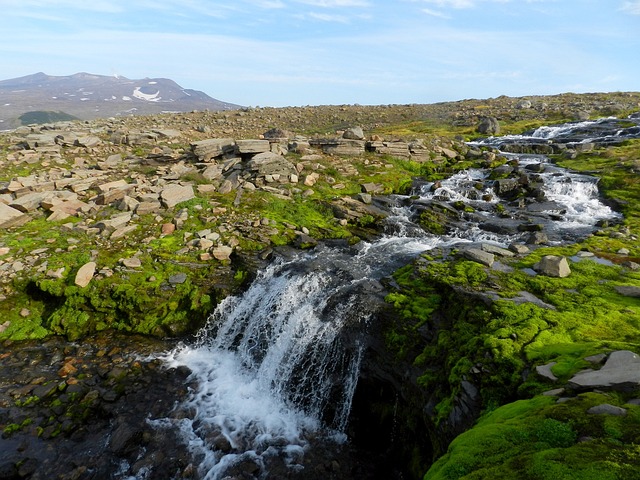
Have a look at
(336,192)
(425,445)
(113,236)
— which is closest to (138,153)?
(113,236)

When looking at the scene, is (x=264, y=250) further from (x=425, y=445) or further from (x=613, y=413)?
(x=613, y=413)

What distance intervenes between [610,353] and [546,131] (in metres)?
43.1

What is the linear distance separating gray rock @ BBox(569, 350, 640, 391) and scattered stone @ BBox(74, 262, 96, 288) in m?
17.1

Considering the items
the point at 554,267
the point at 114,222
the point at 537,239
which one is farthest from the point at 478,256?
the point at 114,222

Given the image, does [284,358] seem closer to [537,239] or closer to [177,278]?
[177,278]

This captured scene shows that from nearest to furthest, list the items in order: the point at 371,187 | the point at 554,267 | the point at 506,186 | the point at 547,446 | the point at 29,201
Answer: the point at 547,446
the point at 554,267
the point at 29,201
the point at 506,186
the point at 371,187

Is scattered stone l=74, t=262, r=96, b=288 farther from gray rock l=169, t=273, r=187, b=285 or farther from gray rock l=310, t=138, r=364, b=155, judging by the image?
gray rock l=310, t=138, r=364, b=155

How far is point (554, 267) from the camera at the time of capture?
40.2ft

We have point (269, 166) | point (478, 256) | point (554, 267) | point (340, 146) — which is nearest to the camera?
point (554, 267)

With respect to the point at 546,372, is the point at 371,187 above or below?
above

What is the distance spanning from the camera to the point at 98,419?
11.7 meters

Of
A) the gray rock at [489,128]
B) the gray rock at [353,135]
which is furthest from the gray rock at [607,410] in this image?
the gray rock at [489,128]

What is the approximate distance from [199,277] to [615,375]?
14775mm

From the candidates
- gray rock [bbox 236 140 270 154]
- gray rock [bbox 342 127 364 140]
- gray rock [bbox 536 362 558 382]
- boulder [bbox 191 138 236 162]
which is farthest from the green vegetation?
gray rock [bbox 342 127 364 140]
